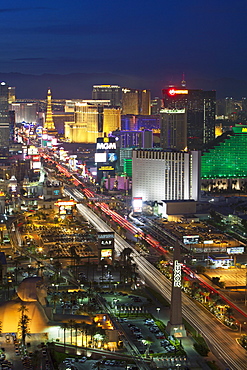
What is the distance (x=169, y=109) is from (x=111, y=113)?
43.1 metres

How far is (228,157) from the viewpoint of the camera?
3487 inches

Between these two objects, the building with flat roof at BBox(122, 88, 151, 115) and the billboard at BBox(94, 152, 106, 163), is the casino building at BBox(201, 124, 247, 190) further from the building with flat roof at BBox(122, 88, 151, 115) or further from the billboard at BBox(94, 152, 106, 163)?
the building with flat roof at BBox(122, 88, 151, 115)

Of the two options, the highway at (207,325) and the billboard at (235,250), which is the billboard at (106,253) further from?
the billboard at (235,250)

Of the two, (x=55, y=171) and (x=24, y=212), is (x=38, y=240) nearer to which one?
(x=24, y=212)

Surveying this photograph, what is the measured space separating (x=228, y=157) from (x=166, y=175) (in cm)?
1934

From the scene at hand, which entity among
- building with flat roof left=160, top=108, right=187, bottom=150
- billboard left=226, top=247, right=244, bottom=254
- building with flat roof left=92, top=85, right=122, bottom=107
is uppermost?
building with flat roof left=92, top=85, right=122, bottom=107

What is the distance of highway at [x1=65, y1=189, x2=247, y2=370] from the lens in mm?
31781

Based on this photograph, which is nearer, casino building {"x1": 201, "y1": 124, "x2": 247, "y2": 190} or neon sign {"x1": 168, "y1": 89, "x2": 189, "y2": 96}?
casino building {"x1": 201, "y1": 124, "x2": 247, "y2": 190}

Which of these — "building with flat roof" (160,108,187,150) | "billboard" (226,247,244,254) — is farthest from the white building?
"building with flat roof" (160,108,187,150)

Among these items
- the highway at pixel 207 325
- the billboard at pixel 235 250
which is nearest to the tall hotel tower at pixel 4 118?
the billboard at pixel 235 250

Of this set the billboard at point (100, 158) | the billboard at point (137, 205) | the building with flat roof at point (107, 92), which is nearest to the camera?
the billboard at point (137, 205)

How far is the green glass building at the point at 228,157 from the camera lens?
286 ft

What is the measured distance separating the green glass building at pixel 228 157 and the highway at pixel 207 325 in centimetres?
3840

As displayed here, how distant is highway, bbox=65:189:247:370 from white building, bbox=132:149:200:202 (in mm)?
20694
